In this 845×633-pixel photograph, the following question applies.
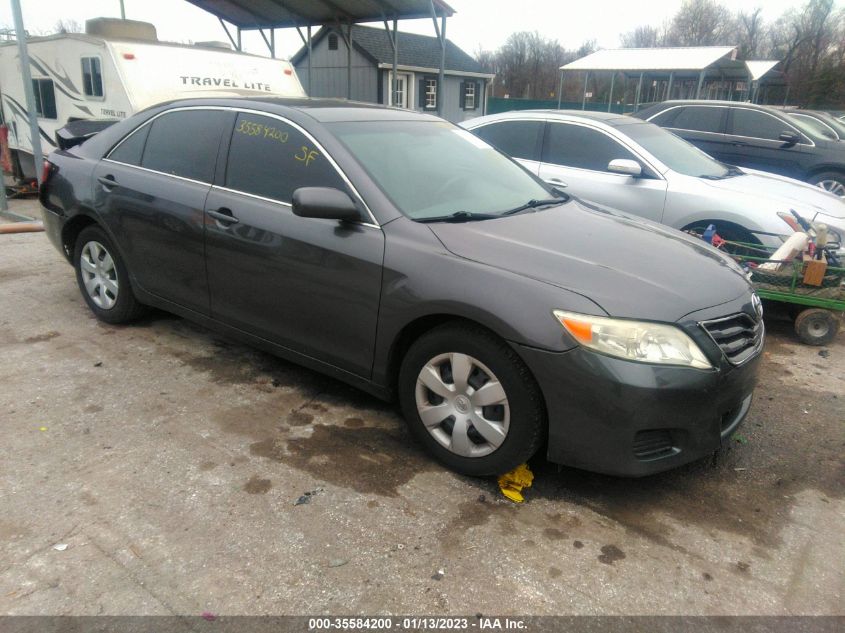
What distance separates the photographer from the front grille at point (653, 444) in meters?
2.67

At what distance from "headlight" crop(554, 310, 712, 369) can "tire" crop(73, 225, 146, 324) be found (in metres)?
3.26

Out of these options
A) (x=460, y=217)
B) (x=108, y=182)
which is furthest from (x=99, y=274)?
(x=460, y=217)

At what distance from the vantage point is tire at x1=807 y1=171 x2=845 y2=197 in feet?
32.2

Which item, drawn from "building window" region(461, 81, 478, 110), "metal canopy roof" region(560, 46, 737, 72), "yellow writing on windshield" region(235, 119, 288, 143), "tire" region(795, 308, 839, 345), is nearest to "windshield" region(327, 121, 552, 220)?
"yellow writing on windshield" region(235, 119, 288, 143)

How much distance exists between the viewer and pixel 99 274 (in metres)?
4.68

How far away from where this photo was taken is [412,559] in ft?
8.25

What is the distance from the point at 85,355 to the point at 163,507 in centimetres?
195

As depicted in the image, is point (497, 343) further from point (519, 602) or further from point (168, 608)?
point (168, 608)

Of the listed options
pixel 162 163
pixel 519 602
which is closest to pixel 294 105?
pixel 162 163

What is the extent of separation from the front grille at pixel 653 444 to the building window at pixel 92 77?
901 centimetres

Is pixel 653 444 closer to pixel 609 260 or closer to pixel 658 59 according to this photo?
pixel 609 260

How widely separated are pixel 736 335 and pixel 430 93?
30943 millimetres

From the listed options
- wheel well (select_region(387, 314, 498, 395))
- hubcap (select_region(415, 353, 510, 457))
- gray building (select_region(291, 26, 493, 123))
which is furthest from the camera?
gray building (select_region(291, 26, 493, 123))

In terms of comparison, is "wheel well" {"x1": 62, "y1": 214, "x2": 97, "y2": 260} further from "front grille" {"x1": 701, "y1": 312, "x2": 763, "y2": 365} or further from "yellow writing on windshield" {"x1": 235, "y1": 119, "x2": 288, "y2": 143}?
"front grille" {"x1": 701, "y1": 312, "x2": 763, "y2": 365}
